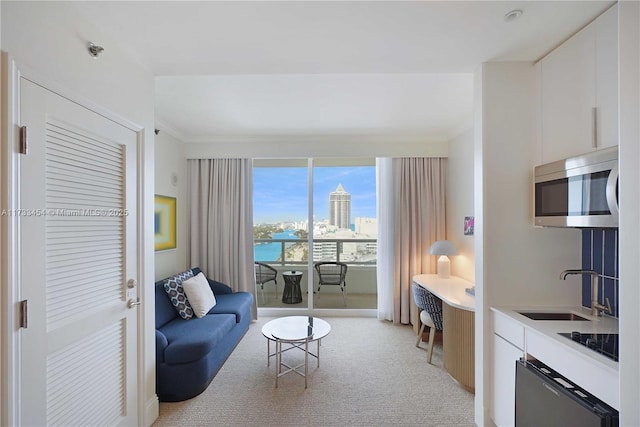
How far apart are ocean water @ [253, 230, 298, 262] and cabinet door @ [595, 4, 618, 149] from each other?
3.52m

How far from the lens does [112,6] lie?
137 centimetres

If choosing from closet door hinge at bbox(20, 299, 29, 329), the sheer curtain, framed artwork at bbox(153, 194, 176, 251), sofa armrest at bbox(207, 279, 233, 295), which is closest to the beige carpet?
sofa armrest at bbox(207, 279, 233, 295)

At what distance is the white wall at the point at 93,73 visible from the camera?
1120 mm

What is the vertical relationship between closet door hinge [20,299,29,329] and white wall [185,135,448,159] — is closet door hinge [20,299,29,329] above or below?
below

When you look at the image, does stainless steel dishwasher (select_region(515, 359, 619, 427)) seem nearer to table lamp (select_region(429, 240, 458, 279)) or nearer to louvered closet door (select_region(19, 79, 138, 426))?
table lamp (select_region(429, 240, 458, 279))

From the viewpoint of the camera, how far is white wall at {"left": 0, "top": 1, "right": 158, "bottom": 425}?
1120 millimetres

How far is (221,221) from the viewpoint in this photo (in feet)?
12.9

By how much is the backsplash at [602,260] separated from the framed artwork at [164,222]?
150 inches

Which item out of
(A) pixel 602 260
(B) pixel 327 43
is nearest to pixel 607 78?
(A) pixel 602 260

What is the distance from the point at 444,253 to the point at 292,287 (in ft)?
7.49

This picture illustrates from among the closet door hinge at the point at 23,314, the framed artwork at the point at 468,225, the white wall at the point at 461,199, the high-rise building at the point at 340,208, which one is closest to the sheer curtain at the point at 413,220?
the white wall at the point at 461,199

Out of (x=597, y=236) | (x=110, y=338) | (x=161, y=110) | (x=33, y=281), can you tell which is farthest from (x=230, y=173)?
(x=597, y=236)

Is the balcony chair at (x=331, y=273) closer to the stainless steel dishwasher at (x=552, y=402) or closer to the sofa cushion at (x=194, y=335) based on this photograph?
the sofa cushion at (x=194, y=335)

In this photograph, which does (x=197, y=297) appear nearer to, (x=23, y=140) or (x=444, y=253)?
(x=23, y=140)
